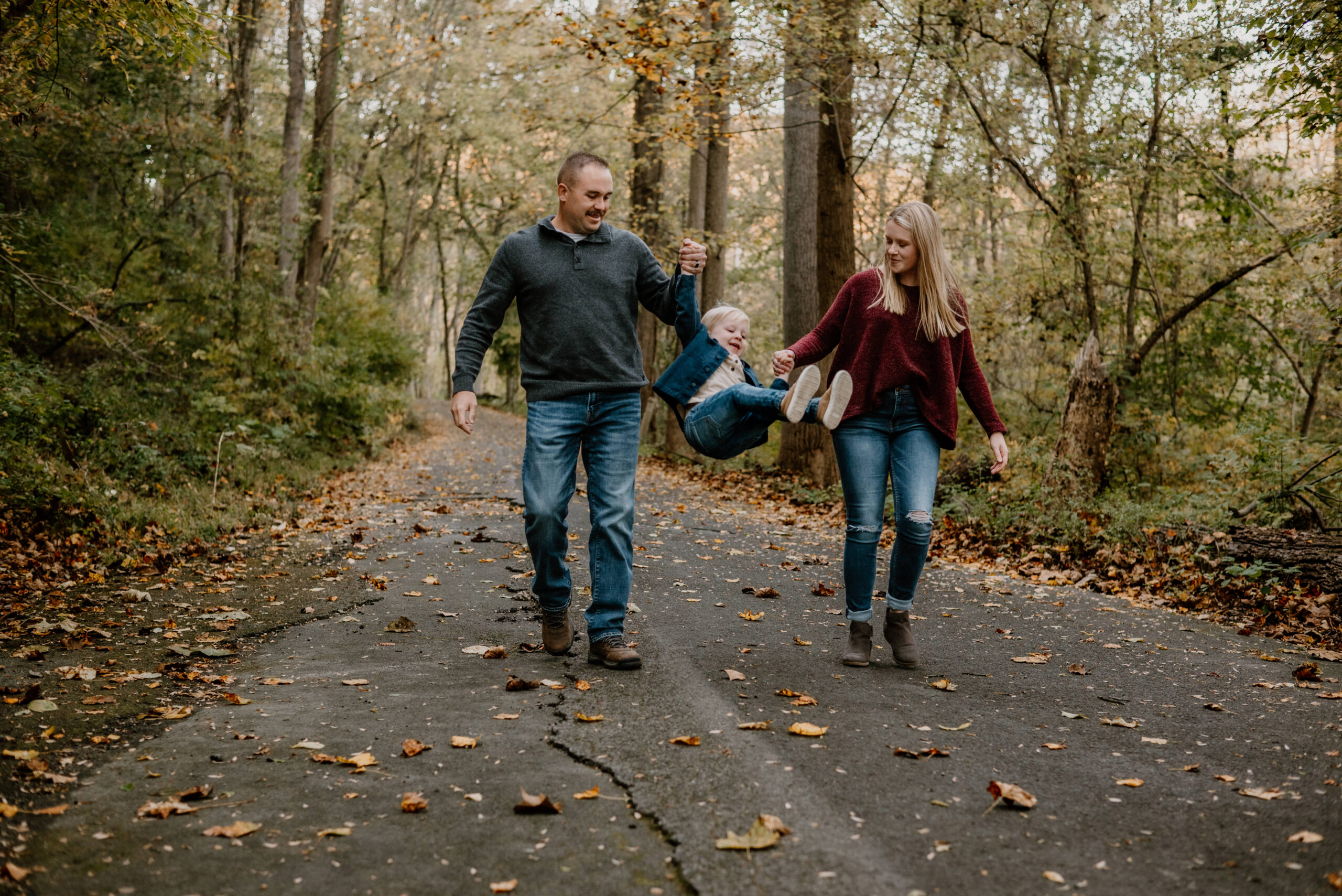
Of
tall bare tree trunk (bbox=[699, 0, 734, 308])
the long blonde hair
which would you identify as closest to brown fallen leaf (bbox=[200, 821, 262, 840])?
the long blonde hair

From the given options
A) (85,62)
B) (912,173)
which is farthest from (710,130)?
(85,62)

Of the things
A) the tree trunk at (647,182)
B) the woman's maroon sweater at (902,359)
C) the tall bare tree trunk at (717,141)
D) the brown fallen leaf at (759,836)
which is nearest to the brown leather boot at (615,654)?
the woman's maroon sweater at (902,359)

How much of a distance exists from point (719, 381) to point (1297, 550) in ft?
16.3

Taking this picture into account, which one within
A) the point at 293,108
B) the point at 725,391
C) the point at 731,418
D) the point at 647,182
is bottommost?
the point at 731,418

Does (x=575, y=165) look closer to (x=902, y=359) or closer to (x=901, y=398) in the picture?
(x=902, y=359)

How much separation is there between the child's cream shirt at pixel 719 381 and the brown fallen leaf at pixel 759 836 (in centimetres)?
234

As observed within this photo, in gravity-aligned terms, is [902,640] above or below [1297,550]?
below

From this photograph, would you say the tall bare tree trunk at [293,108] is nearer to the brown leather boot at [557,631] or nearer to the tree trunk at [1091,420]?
the tree trunk at [1091,420]

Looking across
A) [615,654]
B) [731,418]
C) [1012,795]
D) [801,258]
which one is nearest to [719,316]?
[731,418]

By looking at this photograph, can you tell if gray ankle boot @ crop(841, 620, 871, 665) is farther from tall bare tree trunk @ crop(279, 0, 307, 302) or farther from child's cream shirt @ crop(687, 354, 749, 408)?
tall bare tree trunk @ crop(279, 0, 307, 302)

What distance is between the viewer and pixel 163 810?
2914 mm

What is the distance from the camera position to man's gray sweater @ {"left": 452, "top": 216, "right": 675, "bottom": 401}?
15.1 feet

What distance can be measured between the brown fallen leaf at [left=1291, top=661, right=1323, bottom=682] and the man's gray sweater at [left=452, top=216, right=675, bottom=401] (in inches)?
143

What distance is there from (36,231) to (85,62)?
82.7 inches
